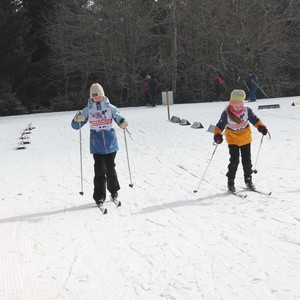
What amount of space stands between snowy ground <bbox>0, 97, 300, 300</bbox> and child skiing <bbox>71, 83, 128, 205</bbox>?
0.41 metres

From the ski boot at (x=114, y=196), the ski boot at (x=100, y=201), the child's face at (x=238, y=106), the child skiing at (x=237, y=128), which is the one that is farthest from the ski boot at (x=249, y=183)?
the ski boot at (x=100, y=201)

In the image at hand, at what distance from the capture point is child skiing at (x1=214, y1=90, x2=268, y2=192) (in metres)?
6.73

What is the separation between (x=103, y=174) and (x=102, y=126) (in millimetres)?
706

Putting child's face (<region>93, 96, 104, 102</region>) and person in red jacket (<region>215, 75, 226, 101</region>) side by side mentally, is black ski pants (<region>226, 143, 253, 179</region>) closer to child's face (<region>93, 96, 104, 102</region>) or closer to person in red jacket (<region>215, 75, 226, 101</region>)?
child's face (<region>93, 96, 104, 102</region>)

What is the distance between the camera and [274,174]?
8070 mm

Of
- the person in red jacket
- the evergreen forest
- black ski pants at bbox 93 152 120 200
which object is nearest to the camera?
black ski pants at bbox 93 152 120 200

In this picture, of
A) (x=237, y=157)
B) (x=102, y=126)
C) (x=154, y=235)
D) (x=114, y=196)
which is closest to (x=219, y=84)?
(x=237, y=157)

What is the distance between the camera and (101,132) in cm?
627

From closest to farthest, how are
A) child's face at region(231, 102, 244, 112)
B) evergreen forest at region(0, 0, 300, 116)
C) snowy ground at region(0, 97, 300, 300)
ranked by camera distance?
snowy ground at region(0, 97, 300, 300), child's face at region(231, 102, 244, 112), evergreen forest at region(0, 0, 300, 116)

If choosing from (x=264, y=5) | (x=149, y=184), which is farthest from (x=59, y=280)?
(x=264, y=5)

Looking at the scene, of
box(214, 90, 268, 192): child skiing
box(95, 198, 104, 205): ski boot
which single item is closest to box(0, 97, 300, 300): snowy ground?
box(95, 198, 104, 205): ski boot

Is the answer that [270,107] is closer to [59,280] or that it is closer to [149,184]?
[149,184]

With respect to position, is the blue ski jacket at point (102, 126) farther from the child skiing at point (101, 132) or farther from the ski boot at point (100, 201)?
the ski boot at point (100, 201)

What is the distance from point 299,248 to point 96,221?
8.24ft
